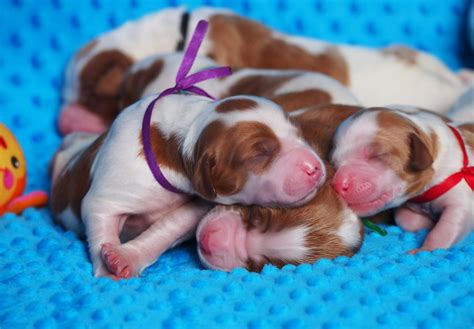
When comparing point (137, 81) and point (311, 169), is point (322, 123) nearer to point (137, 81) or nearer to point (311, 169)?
point (311, 169)

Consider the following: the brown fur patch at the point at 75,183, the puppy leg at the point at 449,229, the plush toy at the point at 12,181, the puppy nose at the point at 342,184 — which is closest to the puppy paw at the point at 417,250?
the puppy leg at the point at 449,229

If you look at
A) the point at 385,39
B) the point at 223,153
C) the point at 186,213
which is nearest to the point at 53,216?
the point at 186,213

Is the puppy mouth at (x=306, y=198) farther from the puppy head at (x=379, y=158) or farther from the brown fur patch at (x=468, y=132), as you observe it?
the brown fur patch at (x=468, y=132)

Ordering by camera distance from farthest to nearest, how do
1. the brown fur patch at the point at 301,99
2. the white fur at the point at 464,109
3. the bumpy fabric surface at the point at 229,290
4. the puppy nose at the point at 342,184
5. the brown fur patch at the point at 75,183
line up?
the white fur at the point at 464,109
the brown fur patch at the point at 301,99
the brown fur patch at the point at 75,183
the puppy nose at the point at 342,184
the bumpy fabric surface at the point at 229,290

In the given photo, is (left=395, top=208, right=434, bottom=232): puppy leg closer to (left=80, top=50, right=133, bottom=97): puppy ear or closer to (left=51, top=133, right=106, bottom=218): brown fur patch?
(left=51, top=133, right=106, bottom=218): brown fur patch

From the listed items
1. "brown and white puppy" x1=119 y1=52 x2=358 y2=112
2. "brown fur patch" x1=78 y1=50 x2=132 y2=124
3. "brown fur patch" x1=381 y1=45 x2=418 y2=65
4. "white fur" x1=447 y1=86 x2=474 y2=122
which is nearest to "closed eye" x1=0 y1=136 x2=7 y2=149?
"brown and white puppy" x1=119 y1=52 x2=358 y2=112

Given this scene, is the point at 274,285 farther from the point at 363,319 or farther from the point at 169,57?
the point at 169,57

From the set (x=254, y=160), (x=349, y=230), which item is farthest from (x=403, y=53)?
(x=254, y=160)
